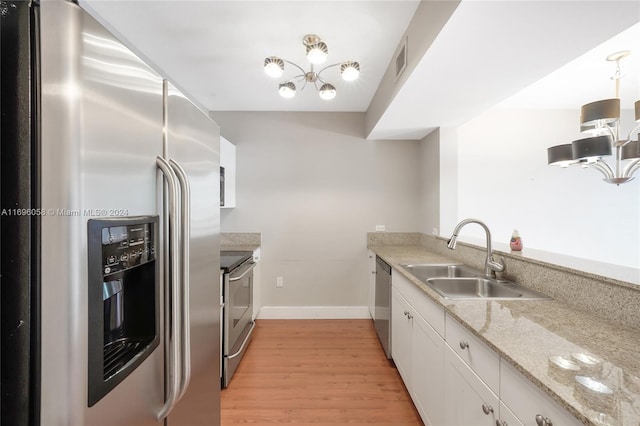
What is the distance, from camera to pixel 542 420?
0.74 meters

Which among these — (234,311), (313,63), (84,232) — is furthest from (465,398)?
(313,63)

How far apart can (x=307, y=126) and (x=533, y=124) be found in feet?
9.20

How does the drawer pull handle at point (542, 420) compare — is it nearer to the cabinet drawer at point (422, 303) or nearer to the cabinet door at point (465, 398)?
the cabinet door at point (465, 398)

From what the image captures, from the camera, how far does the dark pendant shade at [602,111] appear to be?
6.43 ft

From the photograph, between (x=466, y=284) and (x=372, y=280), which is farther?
(x=372, y=280)

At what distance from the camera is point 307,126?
3.43 meters

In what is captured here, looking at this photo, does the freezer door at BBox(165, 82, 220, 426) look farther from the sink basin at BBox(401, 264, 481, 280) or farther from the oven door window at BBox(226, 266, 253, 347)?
the sink basin at BBox(401, 264, 481, 280)

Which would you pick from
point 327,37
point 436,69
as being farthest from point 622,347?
point 327,37

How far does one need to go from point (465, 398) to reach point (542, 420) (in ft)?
1.50

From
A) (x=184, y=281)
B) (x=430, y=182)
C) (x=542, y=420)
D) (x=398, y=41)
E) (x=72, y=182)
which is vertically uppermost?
(x=398, y=41)

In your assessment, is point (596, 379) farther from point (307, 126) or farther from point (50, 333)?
point (307, 126)

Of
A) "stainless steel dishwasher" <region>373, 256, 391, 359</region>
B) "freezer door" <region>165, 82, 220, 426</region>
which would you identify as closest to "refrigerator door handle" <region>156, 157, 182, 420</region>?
"freezer door" <region>165, 82, 220, 426</region>

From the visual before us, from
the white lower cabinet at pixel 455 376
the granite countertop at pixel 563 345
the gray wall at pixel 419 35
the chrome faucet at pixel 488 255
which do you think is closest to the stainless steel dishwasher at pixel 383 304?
the white lower cabinet at pixel 455 376

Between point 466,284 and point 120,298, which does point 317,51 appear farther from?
point 466,284
